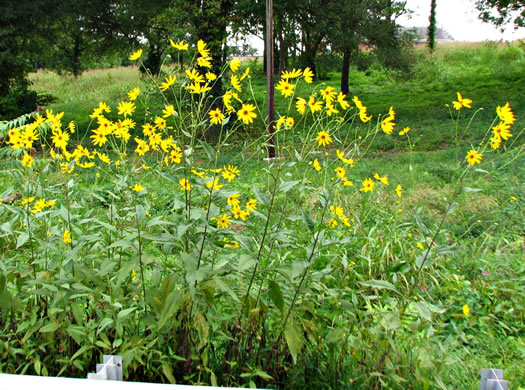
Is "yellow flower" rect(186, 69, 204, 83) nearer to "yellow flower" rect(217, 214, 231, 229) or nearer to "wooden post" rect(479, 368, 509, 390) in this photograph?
"yellow flower" rect(217, 214, 231, 229)

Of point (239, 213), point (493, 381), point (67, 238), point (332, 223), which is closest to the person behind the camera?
point (493, 381)

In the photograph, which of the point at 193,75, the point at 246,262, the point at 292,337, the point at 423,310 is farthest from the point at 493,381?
the point at 193,75

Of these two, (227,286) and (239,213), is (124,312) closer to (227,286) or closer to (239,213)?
(227,286)

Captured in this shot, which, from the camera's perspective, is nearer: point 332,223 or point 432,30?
point 332,223

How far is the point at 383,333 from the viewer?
179 cm

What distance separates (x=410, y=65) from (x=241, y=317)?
11.4 meters

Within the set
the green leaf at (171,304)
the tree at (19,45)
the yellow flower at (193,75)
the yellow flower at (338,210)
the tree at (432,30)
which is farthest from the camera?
the tree at (432,30)

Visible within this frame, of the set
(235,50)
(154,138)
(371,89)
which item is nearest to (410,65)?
(235,50)

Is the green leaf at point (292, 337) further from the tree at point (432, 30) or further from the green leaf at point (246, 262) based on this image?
the tree at point (432, 30)

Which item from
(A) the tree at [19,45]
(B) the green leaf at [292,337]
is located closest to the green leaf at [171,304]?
(B) the green leaf at [292,337]

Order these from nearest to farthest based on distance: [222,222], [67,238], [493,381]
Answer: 1. [493,381]
2. [222,222]
3. [67,238]

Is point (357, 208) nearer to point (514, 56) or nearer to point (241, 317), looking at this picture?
point (241, 317)

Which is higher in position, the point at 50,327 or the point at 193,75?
the point at 193,75

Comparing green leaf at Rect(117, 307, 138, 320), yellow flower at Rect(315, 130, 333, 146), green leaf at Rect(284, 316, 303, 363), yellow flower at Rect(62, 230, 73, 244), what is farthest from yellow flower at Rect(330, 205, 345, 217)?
yellow flower at Rect(62, 230, 73, 244)
